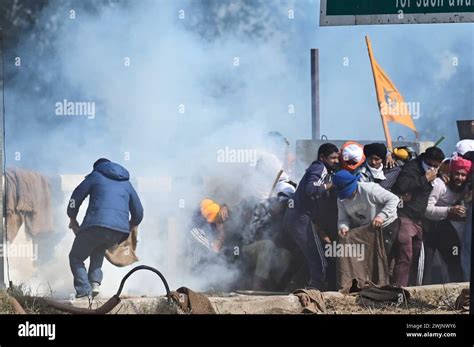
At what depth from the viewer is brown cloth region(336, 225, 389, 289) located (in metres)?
6.50

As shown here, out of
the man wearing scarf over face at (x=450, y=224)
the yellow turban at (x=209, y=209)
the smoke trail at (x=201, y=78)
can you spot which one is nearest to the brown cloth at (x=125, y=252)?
the smoke trail at (x=201, y=78)

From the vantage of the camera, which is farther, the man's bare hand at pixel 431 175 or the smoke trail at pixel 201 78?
the man's bare hand at pixel 431 175

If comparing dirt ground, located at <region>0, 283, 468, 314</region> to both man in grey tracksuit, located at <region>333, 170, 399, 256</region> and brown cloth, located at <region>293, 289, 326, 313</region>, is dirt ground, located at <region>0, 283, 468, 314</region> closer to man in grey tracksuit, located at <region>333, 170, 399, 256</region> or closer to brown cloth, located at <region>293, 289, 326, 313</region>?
brown cloth, located at <region>293, 289, 326, 313</region>

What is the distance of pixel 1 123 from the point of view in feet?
20.8

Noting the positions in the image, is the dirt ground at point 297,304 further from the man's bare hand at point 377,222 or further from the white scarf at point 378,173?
the white scarf at point 378,173

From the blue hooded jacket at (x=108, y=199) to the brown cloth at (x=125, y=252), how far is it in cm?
6

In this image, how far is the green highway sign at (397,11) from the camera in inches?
252

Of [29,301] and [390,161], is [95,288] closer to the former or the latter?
[29,301]

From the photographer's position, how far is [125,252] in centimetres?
648

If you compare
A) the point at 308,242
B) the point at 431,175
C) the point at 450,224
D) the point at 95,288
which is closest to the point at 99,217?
the point at 95,288

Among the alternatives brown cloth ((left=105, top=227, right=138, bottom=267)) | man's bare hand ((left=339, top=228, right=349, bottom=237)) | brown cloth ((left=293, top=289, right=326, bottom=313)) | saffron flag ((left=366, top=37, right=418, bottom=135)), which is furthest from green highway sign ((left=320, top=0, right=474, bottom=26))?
brown cloth ((left=105, top=227, right=138, bottom=267))

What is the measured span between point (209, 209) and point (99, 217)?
0.81 meters

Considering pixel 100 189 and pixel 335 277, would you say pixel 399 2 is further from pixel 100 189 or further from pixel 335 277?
pixel 100 189

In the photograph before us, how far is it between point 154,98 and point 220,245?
1166 millimetres
